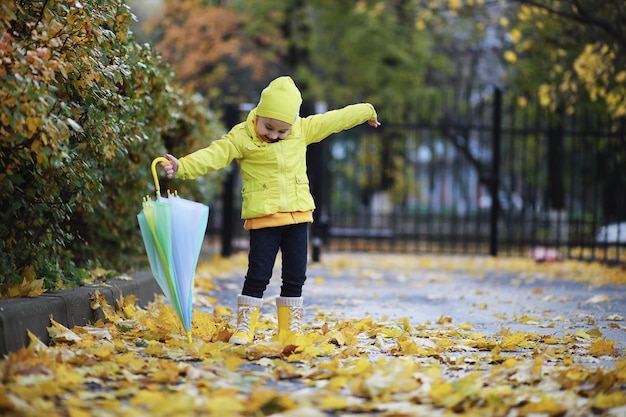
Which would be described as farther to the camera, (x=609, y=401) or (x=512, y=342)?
(x=512, y=342)

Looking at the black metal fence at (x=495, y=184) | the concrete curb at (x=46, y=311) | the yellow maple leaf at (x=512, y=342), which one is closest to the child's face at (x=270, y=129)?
the concrete curb at (x=46, y=311)

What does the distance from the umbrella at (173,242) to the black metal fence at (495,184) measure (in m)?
7.69

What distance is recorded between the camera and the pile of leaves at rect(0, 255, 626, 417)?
3402 mm

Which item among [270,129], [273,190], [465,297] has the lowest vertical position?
[465,297]

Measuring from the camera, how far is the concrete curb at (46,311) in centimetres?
414

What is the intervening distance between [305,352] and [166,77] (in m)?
3.68

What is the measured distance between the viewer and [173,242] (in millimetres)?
4676

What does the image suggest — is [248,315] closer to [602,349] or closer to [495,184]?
[602,349]

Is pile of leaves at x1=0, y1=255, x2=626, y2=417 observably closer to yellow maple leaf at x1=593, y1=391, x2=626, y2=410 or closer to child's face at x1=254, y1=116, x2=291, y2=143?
yellow maple leaf at x1=593, y1=391, x2=626, y2=410

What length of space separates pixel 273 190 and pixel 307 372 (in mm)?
1410

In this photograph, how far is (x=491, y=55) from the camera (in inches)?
1049

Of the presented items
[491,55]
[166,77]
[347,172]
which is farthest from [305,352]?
[491,55]

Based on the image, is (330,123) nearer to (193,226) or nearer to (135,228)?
(193,226)

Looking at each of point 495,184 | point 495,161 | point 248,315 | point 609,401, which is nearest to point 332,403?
A: point 609,401
